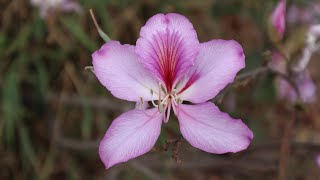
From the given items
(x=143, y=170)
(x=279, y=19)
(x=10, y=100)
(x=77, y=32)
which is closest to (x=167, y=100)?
(x=279, y=19)

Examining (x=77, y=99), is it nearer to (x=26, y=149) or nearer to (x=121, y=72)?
(x=26, y=149)

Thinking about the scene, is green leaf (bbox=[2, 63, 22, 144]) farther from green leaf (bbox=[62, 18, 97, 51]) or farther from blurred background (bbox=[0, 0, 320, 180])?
green leaf (bbox=[62, 18, 97, 51])

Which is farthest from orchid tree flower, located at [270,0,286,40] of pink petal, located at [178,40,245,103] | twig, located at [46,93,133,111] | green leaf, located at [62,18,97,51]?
twig, located at [46,93,133,111]

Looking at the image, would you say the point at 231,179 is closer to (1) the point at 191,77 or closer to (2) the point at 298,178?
(2) the point at 298,178

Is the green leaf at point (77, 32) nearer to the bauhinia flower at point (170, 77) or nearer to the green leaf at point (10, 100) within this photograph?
the green leaf at point (10, 100)

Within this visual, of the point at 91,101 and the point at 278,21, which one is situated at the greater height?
the point at 278,21
